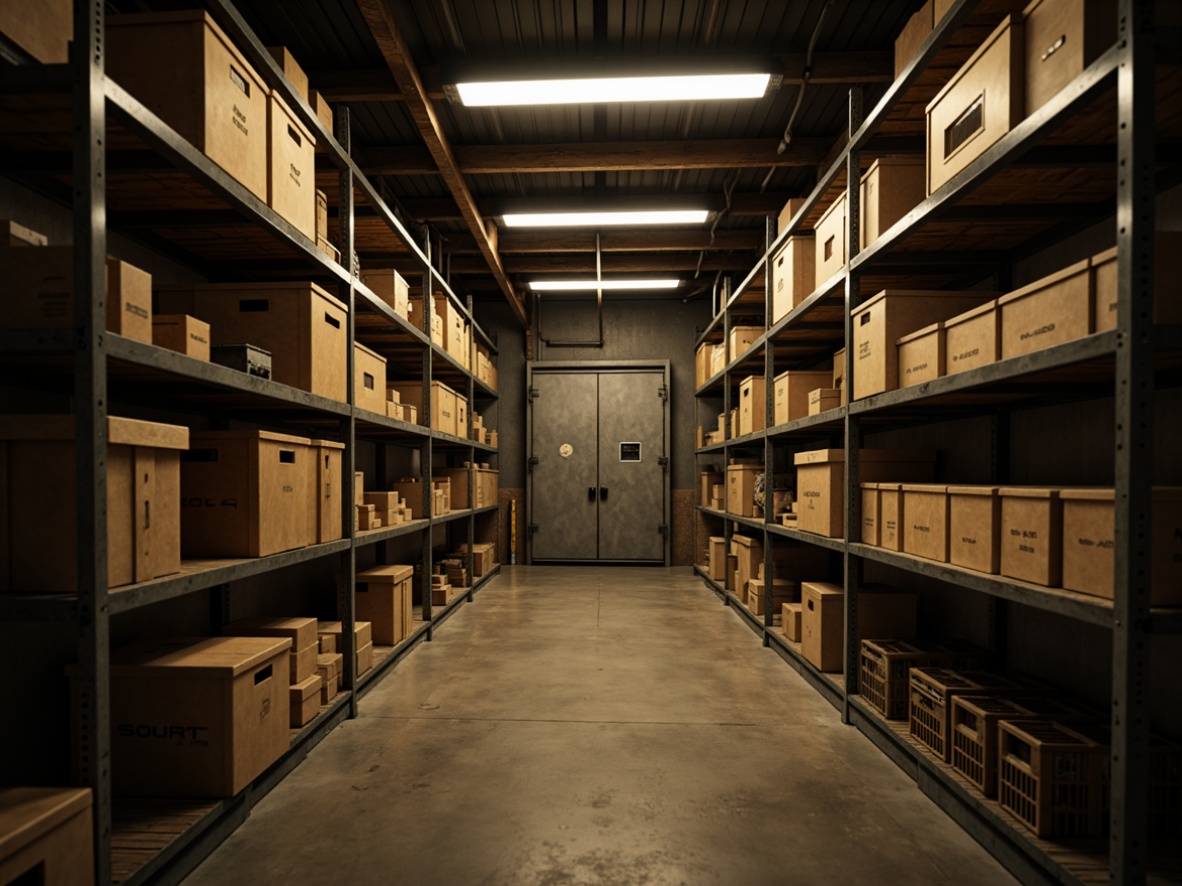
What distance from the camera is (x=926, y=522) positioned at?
8.38 feet

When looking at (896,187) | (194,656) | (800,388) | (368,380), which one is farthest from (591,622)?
(896,187)

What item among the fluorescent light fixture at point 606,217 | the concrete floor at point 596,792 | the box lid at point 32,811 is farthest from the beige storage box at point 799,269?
the box lid at point 32,811

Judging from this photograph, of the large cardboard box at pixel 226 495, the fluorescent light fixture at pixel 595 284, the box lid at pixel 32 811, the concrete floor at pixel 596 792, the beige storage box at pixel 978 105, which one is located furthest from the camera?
the fluorescent light fixture at pixel 595 284

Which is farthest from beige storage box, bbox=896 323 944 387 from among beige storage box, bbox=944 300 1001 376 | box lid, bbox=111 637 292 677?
box lid, bbox=111 637 292 677

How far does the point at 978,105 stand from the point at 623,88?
184 cm

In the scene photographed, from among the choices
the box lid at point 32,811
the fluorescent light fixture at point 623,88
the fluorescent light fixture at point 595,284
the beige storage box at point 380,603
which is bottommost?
the beige storage box at point 380,603

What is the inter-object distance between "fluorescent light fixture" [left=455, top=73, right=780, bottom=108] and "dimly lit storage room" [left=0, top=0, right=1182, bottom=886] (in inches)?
1.1

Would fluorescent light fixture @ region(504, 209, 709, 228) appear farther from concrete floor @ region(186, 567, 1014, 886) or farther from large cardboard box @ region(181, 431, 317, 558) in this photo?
large cardboard box @ region(181, 431, 317, 558)

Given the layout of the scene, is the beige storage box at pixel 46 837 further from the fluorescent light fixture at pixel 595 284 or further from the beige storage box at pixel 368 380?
the fluorescent light fixture at pixel 595 284

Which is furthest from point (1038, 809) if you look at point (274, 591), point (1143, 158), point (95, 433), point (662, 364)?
point (662, 364)

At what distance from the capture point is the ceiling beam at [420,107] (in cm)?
294

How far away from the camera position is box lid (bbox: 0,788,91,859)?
129 cm

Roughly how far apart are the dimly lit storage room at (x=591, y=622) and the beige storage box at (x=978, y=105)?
0.02 m

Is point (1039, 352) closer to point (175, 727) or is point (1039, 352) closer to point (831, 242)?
point (831, 242)
